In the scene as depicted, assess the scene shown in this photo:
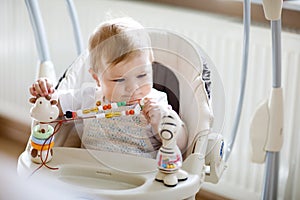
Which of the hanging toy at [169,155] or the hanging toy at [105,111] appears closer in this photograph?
the hanging toy at [169,155]

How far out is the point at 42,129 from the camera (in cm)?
142

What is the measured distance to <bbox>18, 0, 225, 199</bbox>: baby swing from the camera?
4.53 feet

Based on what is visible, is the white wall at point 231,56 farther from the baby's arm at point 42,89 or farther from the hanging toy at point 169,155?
the hanging toy at point 169,155

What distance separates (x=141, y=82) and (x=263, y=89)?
693 mm

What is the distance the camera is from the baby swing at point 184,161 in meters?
1.38

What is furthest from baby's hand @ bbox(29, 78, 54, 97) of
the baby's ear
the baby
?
the baby's ear

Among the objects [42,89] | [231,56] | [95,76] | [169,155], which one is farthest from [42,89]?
[231,56]

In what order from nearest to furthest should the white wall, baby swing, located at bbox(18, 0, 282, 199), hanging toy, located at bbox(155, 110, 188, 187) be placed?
1. hanging toy, located at bbox(155, 110, 188, 187)
2. baby swing, located at bbox(18, 0, 282, 199)
3. the white wall

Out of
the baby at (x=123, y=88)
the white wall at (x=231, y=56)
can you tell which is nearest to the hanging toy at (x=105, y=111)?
the baby at (x=123, y=88)

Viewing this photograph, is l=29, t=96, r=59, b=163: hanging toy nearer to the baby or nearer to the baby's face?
the baby

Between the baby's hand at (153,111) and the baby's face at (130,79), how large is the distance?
1.5 inches

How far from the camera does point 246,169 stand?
2.10 meters

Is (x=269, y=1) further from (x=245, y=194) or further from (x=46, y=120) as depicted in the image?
(x=245, y=194)

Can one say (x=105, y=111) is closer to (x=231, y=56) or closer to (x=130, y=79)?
(x=130, y=79)
